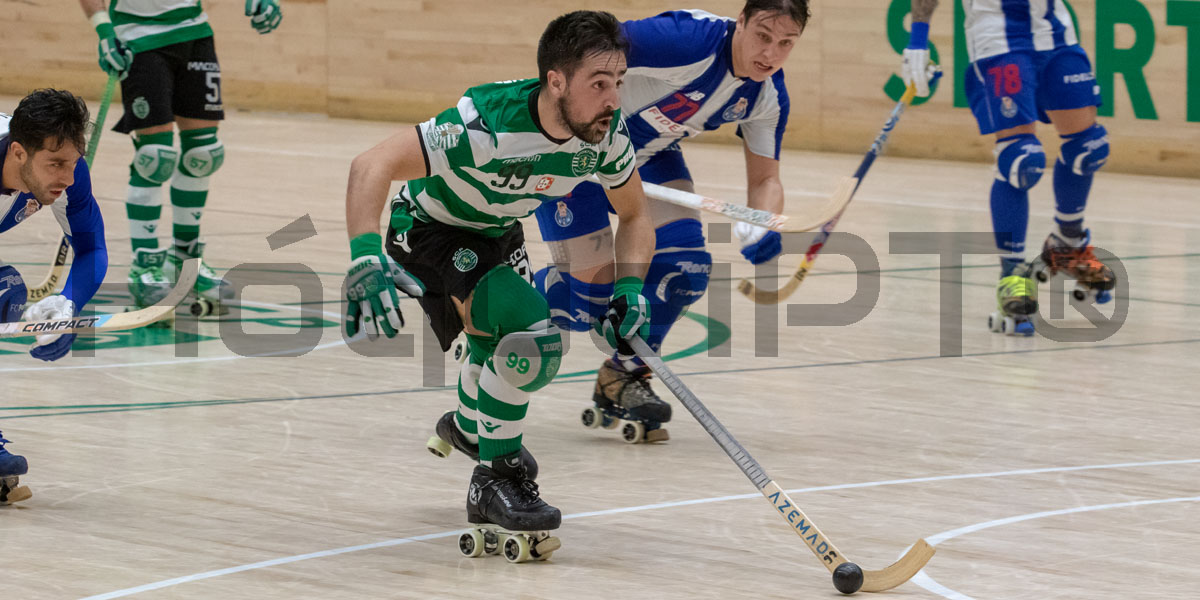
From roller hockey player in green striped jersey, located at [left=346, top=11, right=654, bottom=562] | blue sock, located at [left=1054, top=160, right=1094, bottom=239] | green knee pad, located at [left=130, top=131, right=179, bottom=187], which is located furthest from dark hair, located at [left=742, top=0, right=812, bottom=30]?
green knee pad, located at [left=130, top=131, right=179, bottom=187]

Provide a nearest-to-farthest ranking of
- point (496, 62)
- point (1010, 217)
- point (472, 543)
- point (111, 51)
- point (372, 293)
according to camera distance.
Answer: point (372, 293) → point (472, 543) → point (111, 51) → point (1010, 217) → point (496, 62)

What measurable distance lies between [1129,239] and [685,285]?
501cm

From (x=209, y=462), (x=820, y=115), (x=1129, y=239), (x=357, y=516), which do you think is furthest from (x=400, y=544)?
(x=820, y=115)

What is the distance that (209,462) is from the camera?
500cm

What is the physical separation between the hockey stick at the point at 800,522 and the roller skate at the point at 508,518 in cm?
43

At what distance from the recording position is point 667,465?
513 cm

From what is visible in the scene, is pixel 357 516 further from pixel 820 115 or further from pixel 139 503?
pixel 820 115

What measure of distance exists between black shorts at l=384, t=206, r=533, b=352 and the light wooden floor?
545 millimetres

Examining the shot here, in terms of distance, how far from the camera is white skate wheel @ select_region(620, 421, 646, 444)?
5.42 m

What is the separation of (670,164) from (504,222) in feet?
5.03

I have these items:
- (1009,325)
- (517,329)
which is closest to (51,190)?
(517,329)

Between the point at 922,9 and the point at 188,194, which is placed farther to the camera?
the point at 188,194

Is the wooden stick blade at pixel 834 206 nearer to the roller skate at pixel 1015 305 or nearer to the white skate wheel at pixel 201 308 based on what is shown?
the roller skate at pixel 1015 305

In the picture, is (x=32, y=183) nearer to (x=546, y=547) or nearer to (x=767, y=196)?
(x=546, y=547)
